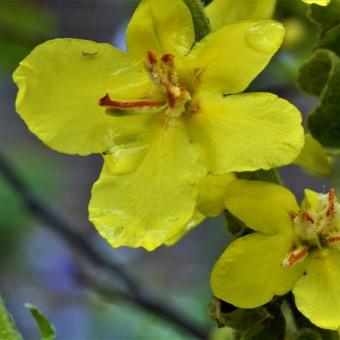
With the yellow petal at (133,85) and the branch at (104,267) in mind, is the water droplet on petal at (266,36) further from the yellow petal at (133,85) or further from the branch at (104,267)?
the branch at (104,267)

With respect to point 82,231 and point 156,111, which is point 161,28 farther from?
point 82,231

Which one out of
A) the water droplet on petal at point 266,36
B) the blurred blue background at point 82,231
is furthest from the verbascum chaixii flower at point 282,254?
the blurred blue background at point 82,231

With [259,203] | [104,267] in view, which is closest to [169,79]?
[259,203]

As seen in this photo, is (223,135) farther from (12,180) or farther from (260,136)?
(12,180)

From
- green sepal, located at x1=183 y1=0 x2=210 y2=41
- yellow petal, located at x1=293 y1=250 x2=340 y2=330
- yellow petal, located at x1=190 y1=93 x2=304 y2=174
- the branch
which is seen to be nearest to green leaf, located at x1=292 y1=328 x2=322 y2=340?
yellow petal, located at x1=293 y1=250 x2=340 y2=330

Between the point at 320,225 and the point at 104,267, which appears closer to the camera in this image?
the point at 320,225

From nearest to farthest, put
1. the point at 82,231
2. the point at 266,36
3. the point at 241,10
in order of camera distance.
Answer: the point at 266,36 → the point at 241,10 → the point at 82,231

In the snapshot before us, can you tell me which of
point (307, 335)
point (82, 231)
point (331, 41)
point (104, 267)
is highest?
point (331, 41)
